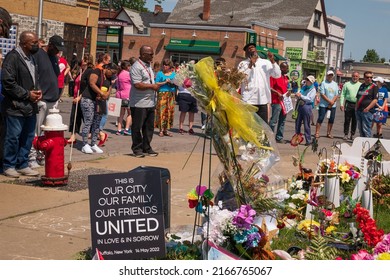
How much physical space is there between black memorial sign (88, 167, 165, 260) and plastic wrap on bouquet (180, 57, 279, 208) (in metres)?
0.66

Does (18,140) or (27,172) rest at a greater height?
(18,140)

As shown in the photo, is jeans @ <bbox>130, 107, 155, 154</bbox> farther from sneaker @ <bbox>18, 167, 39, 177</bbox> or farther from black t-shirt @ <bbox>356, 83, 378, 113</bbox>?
black t-shirt @ <bbox>356, 83, 378, 113</bbox>

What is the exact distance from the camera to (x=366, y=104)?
16359 mm

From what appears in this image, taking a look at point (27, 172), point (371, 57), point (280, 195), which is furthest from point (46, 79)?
point (371, 57)

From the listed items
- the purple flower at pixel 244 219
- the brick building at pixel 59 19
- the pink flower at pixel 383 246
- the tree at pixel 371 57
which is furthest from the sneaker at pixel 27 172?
the tree at pixel 371 57

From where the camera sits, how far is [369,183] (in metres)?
7.65

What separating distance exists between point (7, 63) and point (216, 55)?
151 feet

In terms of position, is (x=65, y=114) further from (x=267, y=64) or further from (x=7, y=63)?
(x=7, y=63)

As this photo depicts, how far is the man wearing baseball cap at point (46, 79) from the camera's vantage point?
9719mm

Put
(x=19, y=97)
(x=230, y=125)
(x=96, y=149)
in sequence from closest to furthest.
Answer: (x=230, y=125) < (x=19, y=97) < (x=96, y=149)

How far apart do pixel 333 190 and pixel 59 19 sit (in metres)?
27.1

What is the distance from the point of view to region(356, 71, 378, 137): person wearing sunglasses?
16281mm

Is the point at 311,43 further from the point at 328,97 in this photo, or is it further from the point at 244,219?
the point at 244,219

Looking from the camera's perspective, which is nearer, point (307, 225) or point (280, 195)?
point (280, 195)
